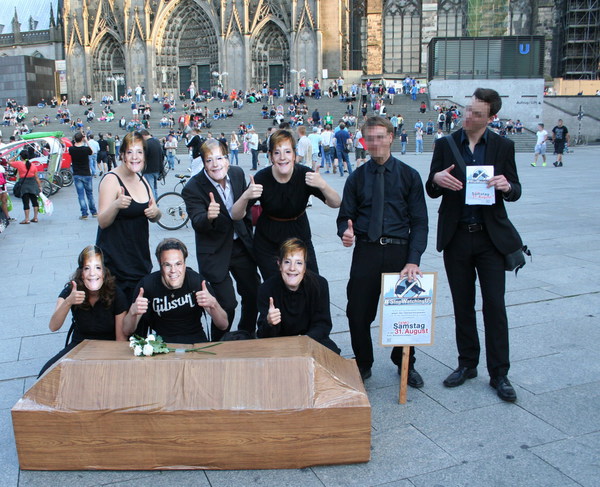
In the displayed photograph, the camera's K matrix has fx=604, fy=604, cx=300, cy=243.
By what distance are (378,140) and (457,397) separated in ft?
5.65

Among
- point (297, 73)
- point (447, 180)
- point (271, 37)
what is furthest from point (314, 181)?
point (271, 37)

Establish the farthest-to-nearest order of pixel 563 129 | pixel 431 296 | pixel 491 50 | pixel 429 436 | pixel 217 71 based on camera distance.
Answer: pixel 217 71 → pixel 491 50 → pixel 563 129 → pixel 431 296 → pixel 429 436

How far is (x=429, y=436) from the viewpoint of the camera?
3.40 metres

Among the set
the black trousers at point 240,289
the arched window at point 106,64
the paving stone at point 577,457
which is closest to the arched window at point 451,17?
the arched window at point 106,64

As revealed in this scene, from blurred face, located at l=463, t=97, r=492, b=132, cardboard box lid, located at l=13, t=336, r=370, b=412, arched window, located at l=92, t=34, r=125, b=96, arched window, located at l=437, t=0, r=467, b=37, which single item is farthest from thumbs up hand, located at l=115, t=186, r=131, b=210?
arched window, located at l=92, t=34, r=125, b=96

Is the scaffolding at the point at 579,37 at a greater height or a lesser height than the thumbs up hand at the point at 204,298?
greater

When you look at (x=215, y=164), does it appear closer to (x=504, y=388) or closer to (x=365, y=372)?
(x=365, y=372)

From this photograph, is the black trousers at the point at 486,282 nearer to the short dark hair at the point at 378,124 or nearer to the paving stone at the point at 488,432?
the paving stone at the point at 488,432

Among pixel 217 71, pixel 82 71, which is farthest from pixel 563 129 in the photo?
pixel 82 71

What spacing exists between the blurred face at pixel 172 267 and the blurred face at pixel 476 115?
6.68ft

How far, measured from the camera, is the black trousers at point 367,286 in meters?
3.92

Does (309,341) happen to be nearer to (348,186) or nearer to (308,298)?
(308,298)

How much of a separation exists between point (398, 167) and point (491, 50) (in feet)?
115

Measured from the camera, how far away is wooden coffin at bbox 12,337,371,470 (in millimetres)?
3029
